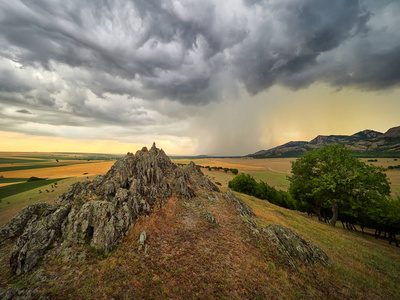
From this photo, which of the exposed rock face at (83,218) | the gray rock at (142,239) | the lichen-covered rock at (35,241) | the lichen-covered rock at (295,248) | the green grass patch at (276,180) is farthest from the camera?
the green grass patch at (276,180)

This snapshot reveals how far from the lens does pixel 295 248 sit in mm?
16719

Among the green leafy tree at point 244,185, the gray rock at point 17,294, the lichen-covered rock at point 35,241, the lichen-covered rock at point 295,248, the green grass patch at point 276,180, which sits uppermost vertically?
the lichen-covered rock at point 35,241

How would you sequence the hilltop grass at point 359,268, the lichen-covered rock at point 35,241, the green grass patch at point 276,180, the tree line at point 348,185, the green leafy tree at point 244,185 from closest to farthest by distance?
the lichen-covered rock at point 35,241 < the hilltop grass at point 359,268 < the tree line at point 348,185 < the green leafy tree at point 244,185 < the green grass patch at point 276,180

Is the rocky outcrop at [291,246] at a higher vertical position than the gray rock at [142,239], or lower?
lower

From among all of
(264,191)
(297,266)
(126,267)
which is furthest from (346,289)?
(264,191)

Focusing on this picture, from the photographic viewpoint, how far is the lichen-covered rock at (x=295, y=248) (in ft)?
52.9

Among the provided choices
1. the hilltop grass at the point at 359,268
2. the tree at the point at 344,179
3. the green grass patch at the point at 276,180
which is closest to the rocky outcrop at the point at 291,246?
the hilltop grass at the point at 359,268

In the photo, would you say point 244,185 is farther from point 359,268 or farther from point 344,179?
point 359,268

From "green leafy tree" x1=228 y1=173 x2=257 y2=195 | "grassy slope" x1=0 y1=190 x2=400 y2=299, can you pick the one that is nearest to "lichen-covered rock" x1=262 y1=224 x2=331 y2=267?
"grassy slope" x1=0 y1=190 x2=400 y2=299

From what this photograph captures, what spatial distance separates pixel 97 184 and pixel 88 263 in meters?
13.9

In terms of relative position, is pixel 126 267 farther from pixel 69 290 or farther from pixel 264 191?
pixel 264 191

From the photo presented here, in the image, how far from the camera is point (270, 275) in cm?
1281

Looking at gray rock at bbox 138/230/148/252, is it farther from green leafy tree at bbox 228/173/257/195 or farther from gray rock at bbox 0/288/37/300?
green leafy tree at bbox 228/173/257/195

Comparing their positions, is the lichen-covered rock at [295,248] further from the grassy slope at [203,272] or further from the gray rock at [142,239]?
the gray rock at [142,239]
